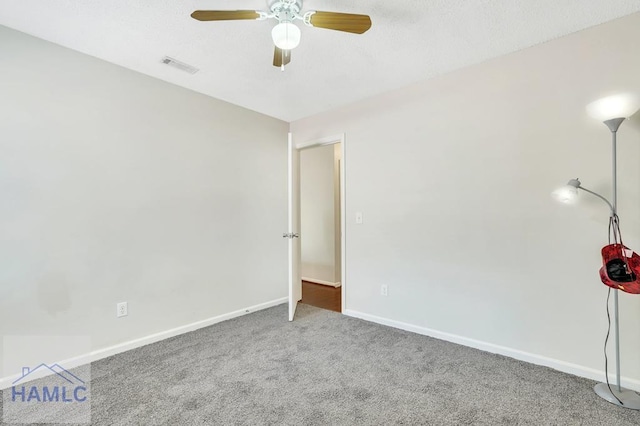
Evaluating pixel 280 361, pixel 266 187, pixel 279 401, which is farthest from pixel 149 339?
pixel 266 187

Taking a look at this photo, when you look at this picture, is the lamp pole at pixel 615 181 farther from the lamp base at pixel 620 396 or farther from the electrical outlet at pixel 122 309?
the electrical outlet at pixel 122 309

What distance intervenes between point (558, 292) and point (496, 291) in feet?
1.29

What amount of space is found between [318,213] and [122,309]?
3.04 metres

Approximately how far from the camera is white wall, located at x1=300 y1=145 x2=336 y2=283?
15.6ft

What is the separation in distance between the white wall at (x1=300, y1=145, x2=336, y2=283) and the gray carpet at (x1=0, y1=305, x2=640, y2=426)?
2.13m

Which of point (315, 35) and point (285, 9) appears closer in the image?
point (285, 9)

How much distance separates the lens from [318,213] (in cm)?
493

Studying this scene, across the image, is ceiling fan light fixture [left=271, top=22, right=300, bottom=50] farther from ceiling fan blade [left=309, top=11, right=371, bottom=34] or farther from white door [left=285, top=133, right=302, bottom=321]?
white door [left=285, top=133, right=302, bottom=321]

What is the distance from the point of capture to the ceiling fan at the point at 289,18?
1.54 metres

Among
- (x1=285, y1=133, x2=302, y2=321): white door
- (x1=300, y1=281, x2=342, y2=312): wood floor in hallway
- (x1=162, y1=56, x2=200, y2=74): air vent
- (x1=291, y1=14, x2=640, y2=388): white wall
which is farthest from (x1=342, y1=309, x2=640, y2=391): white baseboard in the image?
(x1=162, y1=56, x2=200, y2=74): air vent

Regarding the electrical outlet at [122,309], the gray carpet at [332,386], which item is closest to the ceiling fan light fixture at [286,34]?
the gray carpet at [332,386]

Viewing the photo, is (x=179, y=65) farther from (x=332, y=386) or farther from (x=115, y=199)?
(x=332, y=386)

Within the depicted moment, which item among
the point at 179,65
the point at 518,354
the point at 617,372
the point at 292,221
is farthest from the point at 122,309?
the point at 617,372

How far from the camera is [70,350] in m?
2.22
